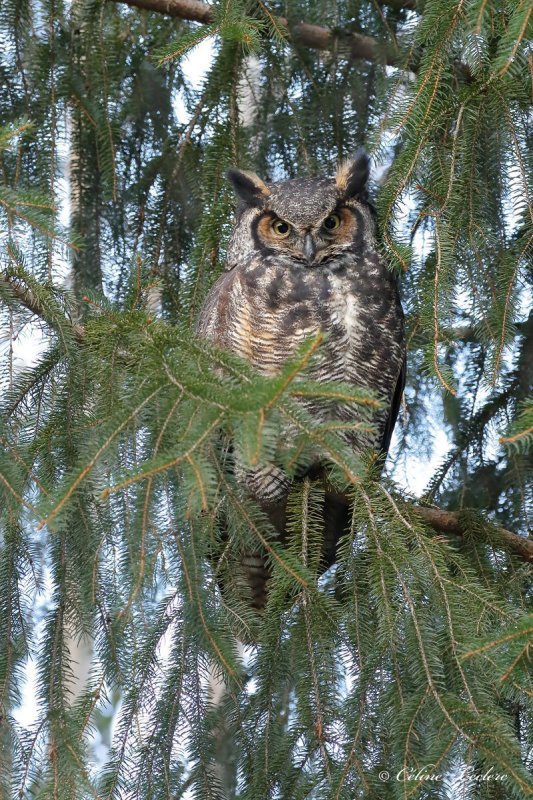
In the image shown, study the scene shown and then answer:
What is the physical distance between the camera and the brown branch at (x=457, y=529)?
2398 millimetres

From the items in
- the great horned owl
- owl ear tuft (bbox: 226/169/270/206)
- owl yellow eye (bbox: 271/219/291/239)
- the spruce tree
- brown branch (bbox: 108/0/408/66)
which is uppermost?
brown branch (bbox: 108/0/408/66)

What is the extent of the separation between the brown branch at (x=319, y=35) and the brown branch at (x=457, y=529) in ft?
4.51

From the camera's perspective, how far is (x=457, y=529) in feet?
8.07

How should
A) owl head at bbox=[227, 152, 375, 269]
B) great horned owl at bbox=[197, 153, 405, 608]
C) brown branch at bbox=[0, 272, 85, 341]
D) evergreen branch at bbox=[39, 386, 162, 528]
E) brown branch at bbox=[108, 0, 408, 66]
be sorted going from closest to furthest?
evergreen branch at bbox=[39, 386, 162, 528] < brown branch at bbox=[0, 272, 85, 341] < great horned owl at bbox=[197, 153, 405, 608] < owl head at bbox=[227, 152, 375, 269] < brown branch at bbox=[108, 0, 408, 66]

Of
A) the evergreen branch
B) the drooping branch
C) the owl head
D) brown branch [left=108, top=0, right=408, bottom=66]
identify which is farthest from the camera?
brown branch [left=108, top=0, right=408, bottom=66]

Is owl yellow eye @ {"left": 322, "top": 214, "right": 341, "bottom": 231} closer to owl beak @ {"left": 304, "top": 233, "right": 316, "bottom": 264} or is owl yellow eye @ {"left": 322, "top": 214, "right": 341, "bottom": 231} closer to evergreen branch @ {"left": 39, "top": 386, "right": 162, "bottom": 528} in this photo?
owl beak @ {"left": 304, "top": 233, "right": 316, "bottom": 264}

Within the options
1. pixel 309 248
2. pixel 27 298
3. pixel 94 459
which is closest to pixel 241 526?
pixel 94 459

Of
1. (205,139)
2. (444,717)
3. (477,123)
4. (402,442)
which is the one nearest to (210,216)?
(205,139)

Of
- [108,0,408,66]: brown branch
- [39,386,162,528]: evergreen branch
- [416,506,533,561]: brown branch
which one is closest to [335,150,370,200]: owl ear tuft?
[108,0,408,66]: brown branch

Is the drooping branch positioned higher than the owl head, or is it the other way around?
the owl head

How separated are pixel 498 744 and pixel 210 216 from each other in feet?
5.71

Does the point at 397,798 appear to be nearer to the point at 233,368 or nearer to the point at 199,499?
the point at 199,499

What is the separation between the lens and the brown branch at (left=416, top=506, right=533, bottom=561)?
7.87 ft

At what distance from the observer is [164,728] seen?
6.46ft
